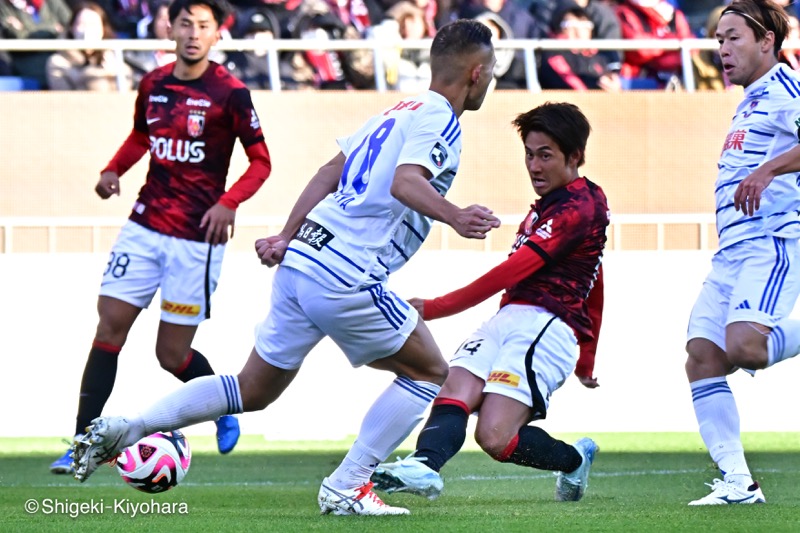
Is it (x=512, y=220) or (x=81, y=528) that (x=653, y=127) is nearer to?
(x=512, y=220)

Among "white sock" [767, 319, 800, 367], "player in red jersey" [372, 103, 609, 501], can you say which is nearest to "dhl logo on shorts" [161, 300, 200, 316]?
"player in red jersey" [372, 103, 609, 501]

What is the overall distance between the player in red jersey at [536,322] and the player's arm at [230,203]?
1.81 m

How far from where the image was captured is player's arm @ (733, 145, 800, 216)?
5.39 meters

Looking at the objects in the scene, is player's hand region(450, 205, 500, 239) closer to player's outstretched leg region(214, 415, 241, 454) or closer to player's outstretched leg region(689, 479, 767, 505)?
player's outstretched leg region(689, 479, 767, 505)

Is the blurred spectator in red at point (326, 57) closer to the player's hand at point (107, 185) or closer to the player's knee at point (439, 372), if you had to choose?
the player's hand at point (107, 185)

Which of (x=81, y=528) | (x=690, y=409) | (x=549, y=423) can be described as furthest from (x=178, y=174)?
(x=690, y=409)

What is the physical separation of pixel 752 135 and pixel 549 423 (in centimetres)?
484

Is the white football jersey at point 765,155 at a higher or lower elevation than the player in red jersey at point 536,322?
higher

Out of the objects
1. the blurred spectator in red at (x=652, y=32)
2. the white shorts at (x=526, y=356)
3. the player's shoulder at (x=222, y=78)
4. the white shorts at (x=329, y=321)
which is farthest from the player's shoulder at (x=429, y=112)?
the blurred spectator in red at (x=652, y=32)

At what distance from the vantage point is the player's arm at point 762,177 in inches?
212

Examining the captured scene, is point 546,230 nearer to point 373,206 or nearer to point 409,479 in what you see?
point 373,206

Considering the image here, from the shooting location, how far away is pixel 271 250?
17.1 feet

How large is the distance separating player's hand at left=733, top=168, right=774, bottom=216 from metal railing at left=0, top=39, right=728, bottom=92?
276 inches

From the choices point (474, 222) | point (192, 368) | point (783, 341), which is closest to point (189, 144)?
point (192, 368)
